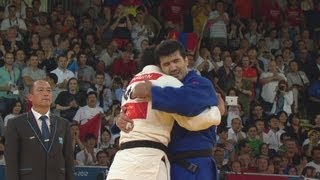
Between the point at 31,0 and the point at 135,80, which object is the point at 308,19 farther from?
the point at 135,80

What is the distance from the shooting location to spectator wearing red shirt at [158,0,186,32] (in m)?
18.5

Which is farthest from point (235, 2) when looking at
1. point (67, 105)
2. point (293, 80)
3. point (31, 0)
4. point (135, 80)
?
point (135, 80)

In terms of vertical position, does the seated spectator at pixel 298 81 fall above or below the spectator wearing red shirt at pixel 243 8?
below

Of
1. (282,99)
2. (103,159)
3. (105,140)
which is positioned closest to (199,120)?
(103,159)

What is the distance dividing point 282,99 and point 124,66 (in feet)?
10.0

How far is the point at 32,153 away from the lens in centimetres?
816

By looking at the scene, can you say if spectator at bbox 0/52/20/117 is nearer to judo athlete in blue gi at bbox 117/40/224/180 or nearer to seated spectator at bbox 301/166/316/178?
seated spectator at bbox 301/166/316/178

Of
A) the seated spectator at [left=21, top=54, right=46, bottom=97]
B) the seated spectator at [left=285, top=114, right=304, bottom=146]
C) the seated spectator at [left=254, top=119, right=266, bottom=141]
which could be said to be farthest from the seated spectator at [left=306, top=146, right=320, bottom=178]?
the seated spectator at [left=21, top=54, right=46, bottom=97]

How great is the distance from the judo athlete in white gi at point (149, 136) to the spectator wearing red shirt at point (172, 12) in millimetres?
12585

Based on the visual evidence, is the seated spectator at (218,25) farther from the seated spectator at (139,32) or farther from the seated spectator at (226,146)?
the seated spectator at (226,146)

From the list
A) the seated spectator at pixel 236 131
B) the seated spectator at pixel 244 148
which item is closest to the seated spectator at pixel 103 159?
the seated spectator at pixel 244 148

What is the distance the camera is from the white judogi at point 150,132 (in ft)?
18.6

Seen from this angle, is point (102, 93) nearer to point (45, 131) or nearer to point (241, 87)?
point (241, 87)

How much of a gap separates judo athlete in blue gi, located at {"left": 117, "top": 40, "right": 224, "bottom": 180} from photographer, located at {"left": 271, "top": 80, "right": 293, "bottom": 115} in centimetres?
1019
